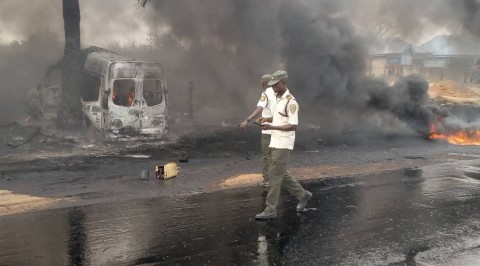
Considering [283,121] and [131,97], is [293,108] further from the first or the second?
[131,97]

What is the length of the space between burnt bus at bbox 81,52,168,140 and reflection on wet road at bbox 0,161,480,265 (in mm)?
5136

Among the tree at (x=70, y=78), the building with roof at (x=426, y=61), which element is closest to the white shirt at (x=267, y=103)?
the tree at (x=70, y=78)

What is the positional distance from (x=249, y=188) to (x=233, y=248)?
2621mm

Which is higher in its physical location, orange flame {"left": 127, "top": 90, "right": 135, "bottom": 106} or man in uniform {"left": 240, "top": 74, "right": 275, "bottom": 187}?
orange flame {"left": 127, "top": 90, "right": 135, "bottom": 106}

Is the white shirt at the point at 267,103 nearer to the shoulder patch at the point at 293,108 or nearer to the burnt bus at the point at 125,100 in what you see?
the shoulder patch at the point at 293,108

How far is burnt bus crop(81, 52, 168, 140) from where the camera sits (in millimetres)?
10570

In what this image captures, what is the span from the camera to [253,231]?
4.75 m

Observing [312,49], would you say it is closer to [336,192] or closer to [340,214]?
[336,192]

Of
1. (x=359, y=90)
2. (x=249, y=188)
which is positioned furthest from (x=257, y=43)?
(x=249, y=188)

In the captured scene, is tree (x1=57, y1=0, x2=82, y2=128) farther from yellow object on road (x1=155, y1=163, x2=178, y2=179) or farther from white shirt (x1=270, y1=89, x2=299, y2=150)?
white shirt (x1=270, y1=89, x2=299, y2=150)

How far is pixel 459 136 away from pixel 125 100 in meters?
10.6

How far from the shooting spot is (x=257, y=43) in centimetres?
1727

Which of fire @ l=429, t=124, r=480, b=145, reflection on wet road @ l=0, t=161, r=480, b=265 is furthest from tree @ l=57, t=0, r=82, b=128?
fire @ l=429, t=124, r=480, b=145

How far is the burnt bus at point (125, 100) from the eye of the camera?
1057 centimetres
